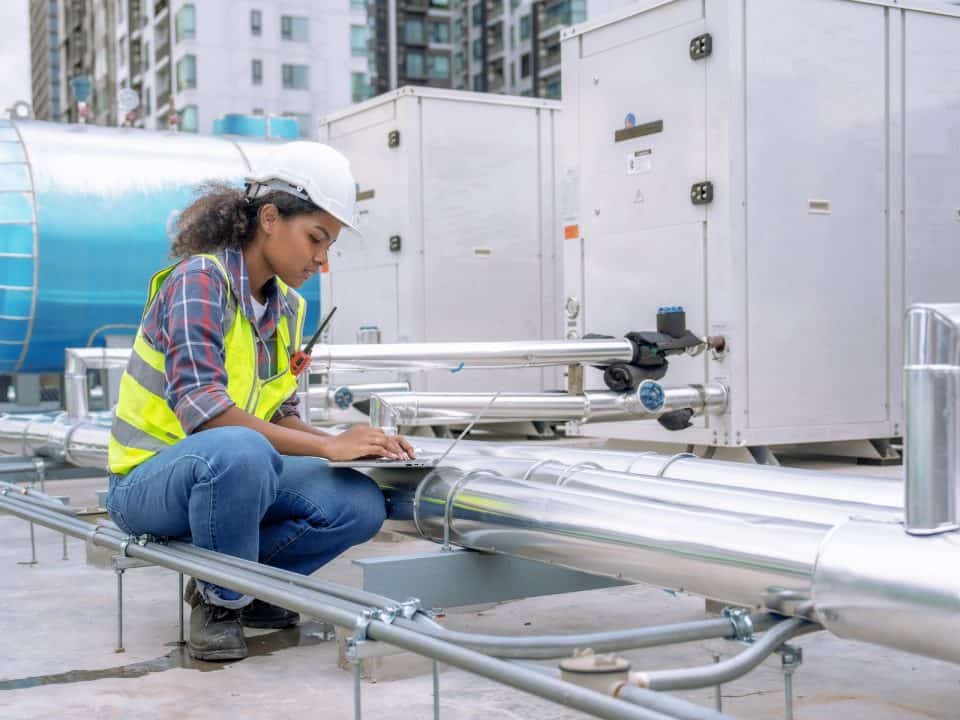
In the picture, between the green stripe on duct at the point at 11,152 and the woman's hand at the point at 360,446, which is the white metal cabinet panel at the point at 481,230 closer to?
the green stripe on duct at the point at 11,152

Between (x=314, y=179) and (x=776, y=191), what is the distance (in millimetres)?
3036

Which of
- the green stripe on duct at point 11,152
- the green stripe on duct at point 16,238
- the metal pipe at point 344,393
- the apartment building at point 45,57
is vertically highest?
the apartment building at point 45,57

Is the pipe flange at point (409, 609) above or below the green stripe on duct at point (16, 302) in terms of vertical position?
below

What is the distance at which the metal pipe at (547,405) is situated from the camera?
482 centimetres

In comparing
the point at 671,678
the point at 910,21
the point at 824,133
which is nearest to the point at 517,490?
the point at 671,678

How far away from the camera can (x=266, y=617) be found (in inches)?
122

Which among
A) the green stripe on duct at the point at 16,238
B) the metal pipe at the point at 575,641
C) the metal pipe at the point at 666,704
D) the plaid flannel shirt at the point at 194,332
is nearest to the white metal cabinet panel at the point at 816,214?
the plaid flannel shirt at the point at 194,332

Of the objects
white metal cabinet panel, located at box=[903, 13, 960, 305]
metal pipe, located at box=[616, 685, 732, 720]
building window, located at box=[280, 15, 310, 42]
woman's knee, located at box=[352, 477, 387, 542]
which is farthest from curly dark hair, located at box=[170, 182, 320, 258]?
building window, located at box=[280, 15, 310, 42]

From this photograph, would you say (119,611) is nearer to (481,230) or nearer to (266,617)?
(266,617)

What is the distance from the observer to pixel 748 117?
5.30 metres

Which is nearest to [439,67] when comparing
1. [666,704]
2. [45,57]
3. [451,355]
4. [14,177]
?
[45,57]

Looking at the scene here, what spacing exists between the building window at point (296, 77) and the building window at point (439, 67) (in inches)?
554

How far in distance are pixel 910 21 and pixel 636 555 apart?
433 centimetres

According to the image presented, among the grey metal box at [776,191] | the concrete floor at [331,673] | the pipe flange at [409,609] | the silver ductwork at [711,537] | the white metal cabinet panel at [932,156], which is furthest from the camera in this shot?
the white metal cabinet panel at [932,156]
